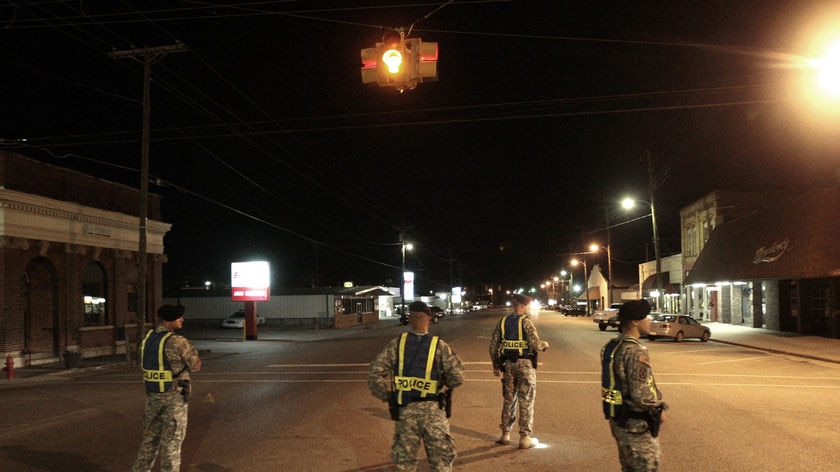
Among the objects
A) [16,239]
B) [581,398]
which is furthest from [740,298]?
[16,239]

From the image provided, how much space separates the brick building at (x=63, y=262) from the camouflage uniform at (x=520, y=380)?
1742 cm

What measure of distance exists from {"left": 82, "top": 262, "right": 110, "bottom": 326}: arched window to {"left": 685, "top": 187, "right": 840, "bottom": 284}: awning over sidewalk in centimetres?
2760

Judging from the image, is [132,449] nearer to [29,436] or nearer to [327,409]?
[29,436]

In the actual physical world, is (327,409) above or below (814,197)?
below

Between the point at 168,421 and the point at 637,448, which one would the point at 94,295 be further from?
the point at 637,448

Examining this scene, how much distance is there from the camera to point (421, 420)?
5098 mm

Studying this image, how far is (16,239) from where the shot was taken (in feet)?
70.5

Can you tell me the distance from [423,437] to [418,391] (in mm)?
366

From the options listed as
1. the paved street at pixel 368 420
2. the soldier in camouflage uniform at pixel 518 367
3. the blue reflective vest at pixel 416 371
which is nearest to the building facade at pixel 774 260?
the paved street at pixel 368 420

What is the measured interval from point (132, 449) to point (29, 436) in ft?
7.66

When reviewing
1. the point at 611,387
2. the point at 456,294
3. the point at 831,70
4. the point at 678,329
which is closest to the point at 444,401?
the point at 611,387

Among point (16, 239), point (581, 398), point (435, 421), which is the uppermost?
point (16, 239)

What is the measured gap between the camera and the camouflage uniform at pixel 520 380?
8219 millimetres

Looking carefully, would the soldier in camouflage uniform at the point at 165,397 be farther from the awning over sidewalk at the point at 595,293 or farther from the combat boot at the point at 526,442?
the awning over sidewalk at the point at 595,293
